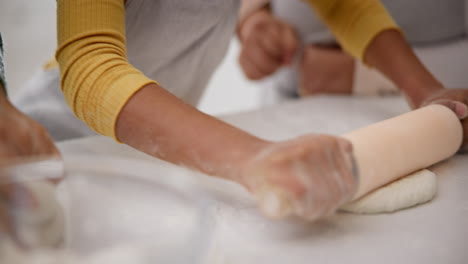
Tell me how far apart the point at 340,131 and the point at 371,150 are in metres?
0.24

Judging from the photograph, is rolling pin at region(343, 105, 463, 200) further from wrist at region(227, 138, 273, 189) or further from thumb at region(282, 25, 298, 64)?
thumb at region(282, 25, 298, 64)

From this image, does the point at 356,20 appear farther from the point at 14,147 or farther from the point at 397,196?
the point at 14,147

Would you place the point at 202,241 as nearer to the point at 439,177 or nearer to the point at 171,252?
the point at 171,252

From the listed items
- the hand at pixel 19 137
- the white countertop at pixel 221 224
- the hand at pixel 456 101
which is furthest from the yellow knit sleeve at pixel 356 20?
the hand at pixel 19 137

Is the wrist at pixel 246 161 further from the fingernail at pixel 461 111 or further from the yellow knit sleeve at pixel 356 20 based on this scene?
the yellow knit sleeve at pixel 356 20

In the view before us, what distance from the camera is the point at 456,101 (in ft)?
1.84

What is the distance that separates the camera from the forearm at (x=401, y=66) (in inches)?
25.1

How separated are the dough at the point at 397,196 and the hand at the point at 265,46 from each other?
0.59 metres

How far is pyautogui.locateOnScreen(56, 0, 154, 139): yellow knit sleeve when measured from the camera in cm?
41

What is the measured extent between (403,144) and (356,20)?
33cm

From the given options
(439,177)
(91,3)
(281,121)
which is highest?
(91,3)

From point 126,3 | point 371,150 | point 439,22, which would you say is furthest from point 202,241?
point 439,22

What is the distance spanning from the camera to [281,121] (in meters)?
0.72

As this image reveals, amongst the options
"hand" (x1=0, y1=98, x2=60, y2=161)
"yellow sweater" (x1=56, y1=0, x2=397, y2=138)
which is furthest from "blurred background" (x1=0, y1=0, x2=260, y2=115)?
"hand" (x1=0, y1=98, x2=60, y2=161)
